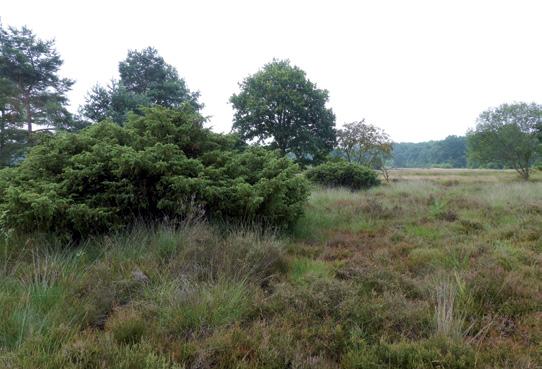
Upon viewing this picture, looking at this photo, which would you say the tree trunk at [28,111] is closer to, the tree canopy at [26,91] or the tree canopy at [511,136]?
the tree canopy at [26,91]

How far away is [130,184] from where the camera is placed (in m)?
4.45

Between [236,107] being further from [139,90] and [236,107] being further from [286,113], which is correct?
[139,90]

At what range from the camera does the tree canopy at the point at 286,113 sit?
22.3 meters

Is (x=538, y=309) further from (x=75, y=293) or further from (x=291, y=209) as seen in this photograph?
(x=75, y=293)

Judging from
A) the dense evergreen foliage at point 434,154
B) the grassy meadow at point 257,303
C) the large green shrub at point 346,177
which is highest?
the dense evergreen foliage at point 434,154

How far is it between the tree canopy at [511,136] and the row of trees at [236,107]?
8cm

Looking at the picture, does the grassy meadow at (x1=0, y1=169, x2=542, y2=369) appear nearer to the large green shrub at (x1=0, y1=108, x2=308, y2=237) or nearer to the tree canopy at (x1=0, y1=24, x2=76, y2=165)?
the large green shrub at (x1=0, y1=108, x2=308, y2=237)

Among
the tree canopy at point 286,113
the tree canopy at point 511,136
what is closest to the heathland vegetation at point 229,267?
the tree canopy at point 286,113

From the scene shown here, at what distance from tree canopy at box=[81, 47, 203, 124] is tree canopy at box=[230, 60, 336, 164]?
5166 mm

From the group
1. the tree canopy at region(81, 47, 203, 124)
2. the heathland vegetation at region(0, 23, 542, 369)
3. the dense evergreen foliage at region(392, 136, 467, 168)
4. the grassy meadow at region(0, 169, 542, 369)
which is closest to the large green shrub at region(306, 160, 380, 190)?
the heathland vegetation at region(0, 23, 542, 369)

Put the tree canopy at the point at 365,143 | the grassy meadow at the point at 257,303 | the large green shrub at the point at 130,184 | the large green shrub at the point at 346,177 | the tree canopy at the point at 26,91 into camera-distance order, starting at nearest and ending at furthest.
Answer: the grassy meadow at the point at 257,303, the large green shrub at the point at 130,184, the large green shrub at the point at 346,177, the tree canopy at the point at 26,91, the tree canopy at the point at 365,143

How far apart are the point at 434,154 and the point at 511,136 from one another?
7280cm

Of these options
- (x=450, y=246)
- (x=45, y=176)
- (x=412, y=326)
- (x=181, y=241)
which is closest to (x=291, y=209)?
(x=181, y=241)

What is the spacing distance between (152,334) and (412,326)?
1993mm
